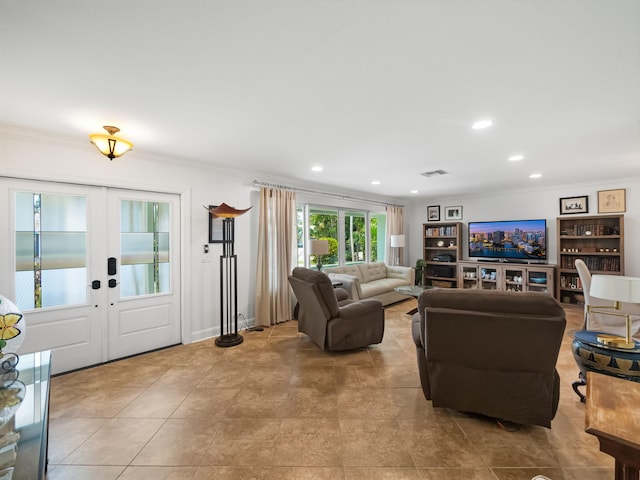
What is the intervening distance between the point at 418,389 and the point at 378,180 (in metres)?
3.61

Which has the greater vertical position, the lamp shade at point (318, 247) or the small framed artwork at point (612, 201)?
the small framed artwork at point (612, 201)

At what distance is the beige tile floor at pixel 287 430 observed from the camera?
1733 mm

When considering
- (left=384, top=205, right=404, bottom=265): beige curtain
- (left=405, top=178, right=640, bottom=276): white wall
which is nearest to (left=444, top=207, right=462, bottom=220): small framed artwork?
(left=405, top=178, right=640, bottom=276): white wall

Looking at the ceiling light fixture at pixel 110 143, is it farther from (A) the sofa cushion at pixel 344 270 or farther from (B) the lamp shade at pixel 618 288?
(B) the lamp shade at pixel 618 288

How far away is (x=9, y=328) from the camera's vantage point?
1.56 metres

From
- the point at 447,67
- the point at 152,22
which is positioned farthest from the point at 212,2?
the point at 447,67

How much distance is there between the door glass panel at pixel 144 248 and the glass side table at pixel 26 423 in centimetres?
175

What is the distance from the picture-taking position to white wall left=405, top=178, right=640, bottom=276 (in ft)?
16.8

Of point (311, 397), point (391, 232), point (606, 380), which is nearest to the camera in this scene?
point (606, 380)

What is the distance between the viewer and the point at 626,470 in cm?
121

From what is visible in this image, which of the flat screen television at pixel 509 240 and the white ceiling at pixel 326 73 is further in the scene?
the flat screen television at pixel 509 240

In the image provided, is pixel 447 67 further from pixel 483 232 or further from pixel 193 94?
pixel 483 232

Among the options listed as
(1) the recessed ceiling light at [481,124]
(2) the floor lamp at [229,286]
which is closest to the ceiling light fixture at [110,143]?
(2) the floor lamp at [229,286]

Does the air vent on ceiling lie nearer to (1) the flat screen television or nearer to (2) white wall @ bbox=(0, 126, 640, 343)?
(2) white wall @ bbox=(0, 126, 640, 343)
